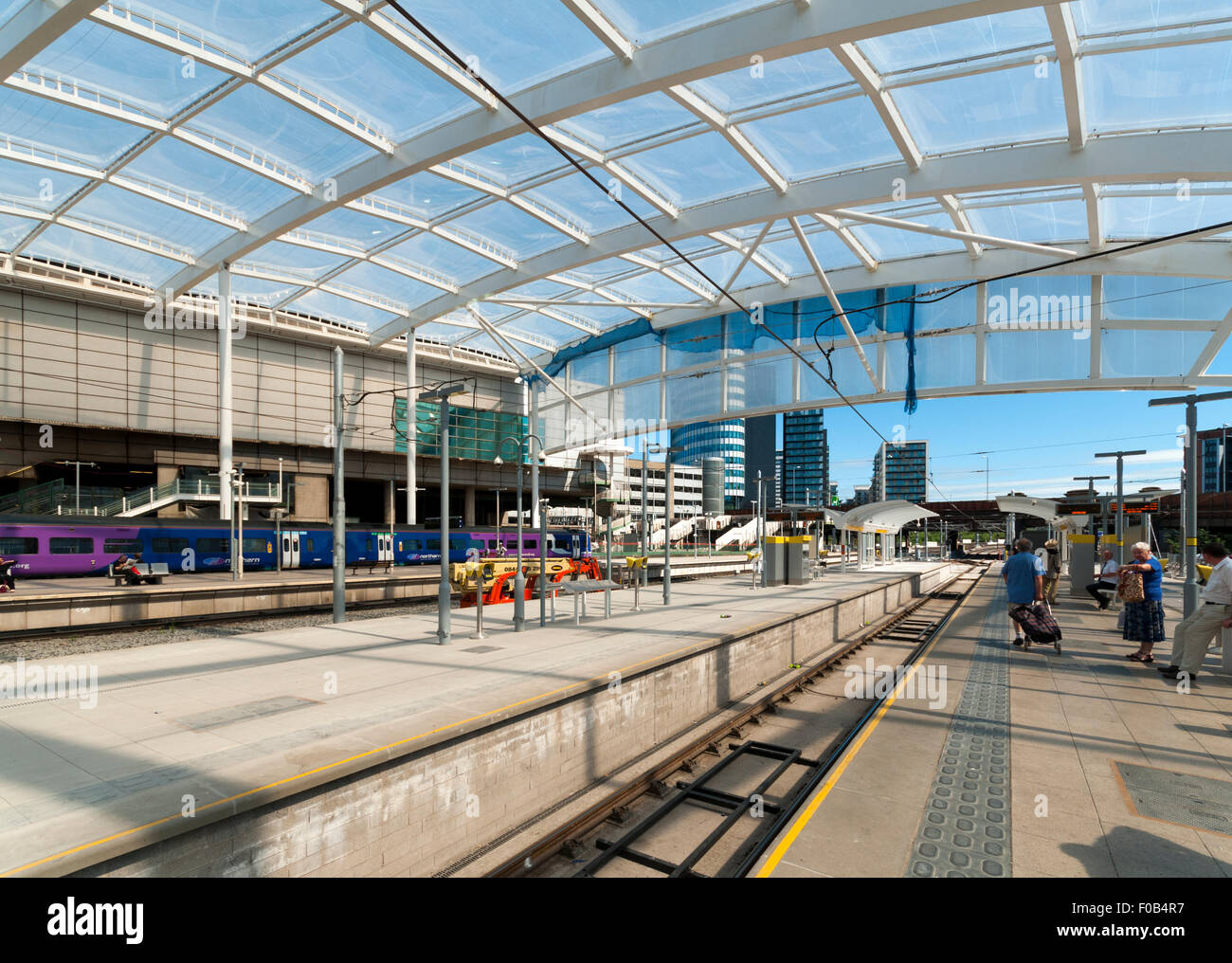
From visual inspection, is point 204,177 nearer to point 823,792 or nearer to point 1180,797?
point 823,792

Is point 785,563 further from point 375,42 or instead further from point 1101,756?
point 375,42

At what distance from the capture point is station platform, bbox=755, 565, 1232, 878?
416cm

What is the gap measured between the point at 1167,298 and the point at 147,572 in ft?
117

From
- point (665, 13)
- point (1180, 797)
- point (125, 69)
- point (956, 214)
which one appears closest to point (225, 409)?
point (125, 69)

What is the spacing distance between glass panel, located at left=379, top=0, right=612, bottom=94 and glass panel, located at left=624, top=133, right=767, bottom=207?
3.93 meters

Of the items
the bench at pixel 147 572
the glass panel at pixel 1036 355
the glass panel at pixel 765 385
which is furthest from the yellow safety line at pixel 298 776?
the glass panel at pixel 765 385

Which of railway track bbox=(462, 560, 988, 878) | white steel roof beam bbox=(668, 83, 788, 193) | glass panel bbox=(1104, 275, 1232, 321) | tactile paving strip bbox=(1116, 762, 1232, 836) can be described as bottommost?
railway track bbox=(462, 560, 988, 878)

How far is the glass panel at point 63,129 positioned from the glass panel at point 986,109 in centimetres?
2093

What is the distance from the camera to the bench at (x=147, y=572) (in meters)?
19.6

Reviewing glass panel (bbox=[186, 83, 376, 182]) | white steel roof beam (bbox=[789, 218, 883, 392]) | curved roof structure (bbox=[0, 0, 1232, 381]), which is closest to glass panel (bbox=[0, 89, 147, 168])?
curved roof structure (bbox=[0, 0, 1232, 381])

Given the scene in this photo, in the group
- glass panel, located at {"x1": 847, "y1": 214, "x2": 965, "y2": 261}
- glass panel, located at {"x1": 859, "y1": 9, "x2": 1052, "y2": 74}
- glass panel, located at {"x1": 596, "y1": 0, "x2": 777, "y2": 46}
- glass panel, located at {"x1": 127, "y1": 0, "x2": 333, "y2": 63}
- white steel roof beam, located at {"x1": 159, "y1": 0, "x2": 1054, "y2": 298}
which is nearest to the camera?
white steel roof beam, located at {"x1": 159, "y1": 0, "x2": 1054, "y2": 298}

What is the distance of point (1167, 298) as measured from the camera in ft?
67.6

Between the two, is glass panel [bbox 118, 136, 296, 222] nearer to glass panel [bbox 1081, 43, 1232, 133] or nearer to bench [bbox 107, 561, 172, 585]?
bench [bbox 107, 561, 172, 585]
